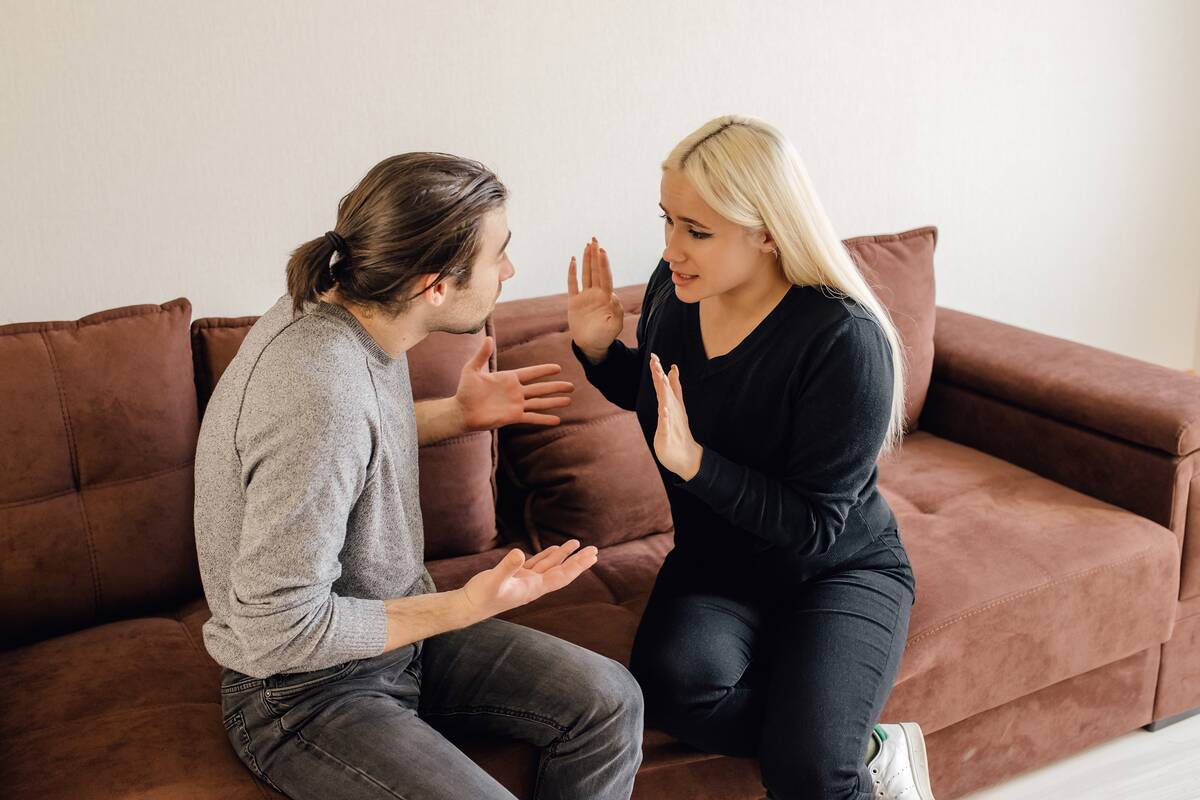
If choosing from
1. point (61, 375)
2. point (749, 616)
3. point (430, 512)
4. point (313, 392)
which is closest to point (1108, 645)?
point (749, 616)

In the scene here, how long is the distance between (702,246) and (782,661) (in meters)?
0.63

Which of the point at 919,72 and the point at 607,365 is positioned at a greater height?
the point at 919,72

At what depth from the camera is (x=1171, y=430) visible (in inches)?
81.8

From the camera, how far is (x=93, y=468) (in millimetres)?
1820

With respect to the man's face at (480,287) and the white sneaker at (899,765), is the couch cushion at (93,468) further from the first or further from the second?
the white sneaker at (899,765)

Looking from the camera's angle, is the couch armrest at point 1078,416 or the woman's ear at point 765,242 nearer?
the woman's ear at point 765,242

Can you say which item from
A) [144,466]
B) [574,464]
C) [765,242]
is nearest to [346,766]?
[144,466]

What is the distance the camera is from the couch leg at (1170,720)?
7.33ft

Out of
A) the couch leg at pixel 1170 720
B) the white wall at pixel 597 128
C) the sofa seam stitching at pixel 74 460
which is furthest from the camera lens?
the couch leg at pixel 1170 720

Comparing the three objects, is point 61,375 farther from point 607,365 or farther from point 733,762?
point 733,762

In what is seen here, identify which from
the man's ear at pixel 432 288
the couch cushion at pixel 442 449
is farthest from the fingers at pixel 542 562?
the couch cushion at pixel 442 449

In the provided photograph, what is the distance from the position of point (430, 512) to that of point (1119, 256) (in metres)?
2.34

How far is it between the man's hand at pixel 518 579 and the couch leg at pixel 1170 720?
4.55ft

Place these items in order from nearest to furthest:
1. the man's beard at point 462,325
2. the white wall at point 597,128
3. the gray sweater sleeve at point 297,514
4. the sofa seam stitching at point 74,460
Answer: the gray sweater sleeve at point 297,514
the man's beard at point 462,325
the sofa seam stitching at point 74,460
the white wall at point 597,128
